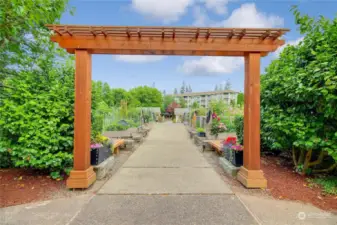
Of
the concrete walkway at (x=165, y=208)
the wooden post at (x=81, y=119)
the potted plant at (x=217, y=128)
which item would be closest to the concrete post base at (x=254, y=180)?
the concrete walkway at (x=165, y=208)

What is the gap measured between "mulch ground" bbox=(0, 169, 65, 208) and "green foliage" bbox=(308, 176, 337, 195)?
4761mm

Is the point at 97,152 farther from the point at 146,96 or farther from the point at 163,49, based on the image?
the point at 146,96

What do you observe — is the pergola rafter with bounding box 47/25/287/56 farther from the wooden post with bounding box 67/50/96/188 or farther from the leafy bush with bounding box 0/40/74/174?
the leafy bush with bounding box 0/40/74/174

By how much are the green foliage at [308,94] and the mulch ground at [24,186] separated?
14.8ft

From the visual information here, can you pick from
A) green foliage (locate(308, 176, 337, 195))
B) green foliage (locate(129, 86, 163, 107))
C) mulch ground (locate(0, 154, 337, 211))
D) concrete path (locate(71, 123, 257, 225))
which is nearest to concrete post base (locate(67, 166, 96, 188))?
mulch ground (locate(0, 154, 337, 211))

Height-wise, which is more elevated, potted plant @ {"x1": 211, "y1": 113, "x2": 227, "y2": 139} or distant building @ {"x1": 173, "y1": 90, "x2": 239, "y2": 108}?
distant building @ {"x1": 173, "y1": 90, "x2": 239, "y2": 108}

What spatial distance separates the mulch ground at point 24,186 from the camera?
2.94 m

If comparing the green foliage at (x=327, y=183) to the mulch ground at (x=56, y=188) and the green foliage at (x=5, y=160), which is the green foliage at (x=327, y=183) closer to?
the mulch ground at (x=56, y=188)

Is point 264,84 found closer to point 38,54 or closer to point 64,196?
point 64,196

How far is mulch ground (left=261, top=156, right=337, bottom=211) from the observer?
2.92m

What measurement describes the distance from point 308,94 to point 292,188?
1.74 meters

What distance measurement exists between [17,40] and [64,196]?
381 centimetres

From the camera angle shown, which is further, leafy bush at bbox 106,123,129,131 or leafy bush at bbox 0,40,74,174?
leafy bush at bbox 106,123,129,131

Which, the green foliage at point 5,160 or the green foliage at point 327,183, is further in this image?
the green foliage at point 5,160
